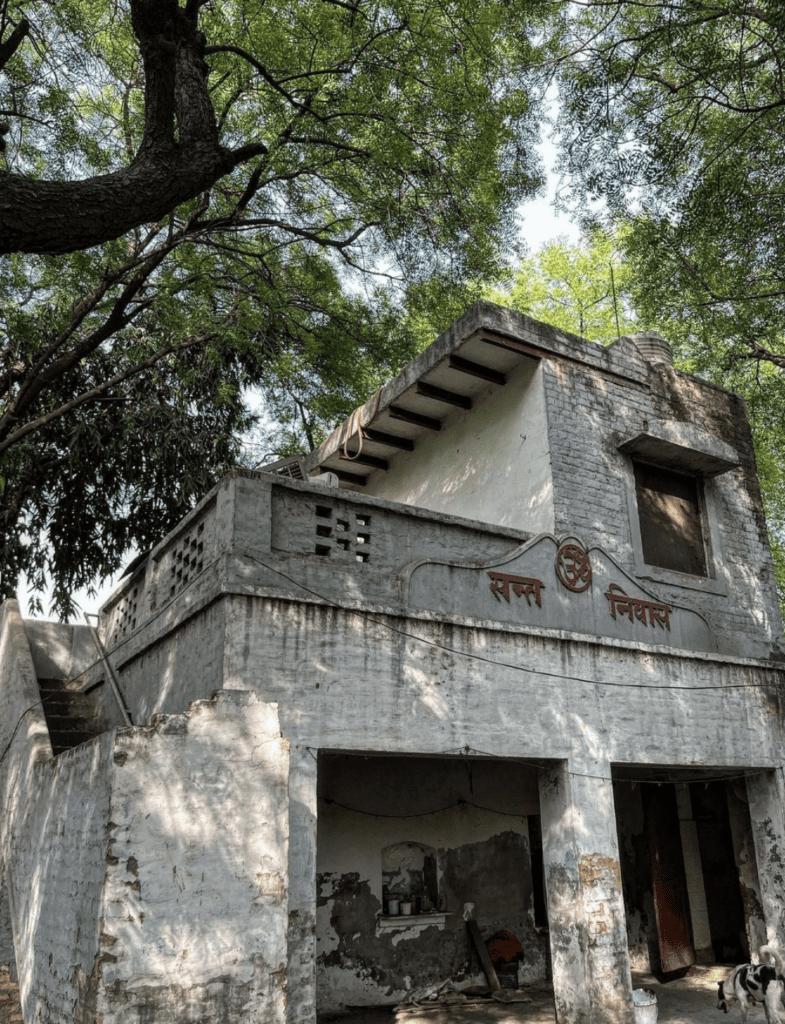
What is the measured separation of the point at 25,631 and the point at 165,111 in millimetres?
7214

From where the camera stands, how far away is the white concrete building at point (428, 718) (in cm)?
512

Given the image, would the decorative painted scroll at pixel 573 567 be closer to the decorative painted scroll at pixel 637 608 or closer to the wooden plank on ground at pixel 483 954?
the decorative painted scroll at pixel 637 608

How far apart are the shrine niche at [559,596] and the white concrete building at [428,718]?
1.3 inches

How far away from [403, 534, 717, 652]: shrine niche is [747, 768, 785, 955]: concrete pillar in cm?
165

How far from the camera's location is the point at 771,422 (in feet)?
52.1

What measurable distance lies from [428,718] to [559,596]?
215 cm

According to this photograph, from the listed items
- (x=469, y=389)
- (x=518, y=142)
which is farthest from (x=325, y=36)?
(x=469, y=389)

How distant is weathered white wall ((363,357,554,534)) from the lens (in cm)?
943

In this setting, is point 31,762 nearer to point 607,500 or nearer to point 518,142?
point 607,500

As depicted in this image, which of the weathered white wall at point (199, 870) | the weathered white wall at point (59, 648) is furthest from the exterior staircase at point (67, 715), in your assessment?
the weathered white wall at point (199, 870)

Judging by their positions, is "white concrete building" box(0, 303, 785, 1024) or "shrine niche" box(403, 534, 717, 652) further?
"shrine niche" box(403, 534, 717, 652)

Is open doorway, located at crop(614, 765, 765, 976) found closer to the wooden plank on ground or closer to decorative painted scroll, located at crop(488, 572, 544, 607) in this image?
the wooden plank on ground

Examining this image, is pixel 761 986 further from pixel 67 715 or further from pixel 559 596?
pixel 67 715

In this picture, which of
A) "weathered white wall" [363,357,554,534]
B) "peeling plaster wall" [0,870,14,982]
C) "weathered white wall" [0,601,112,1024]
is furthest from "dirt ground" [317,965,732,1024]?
"weathered white wall" [363,357,554,534]
